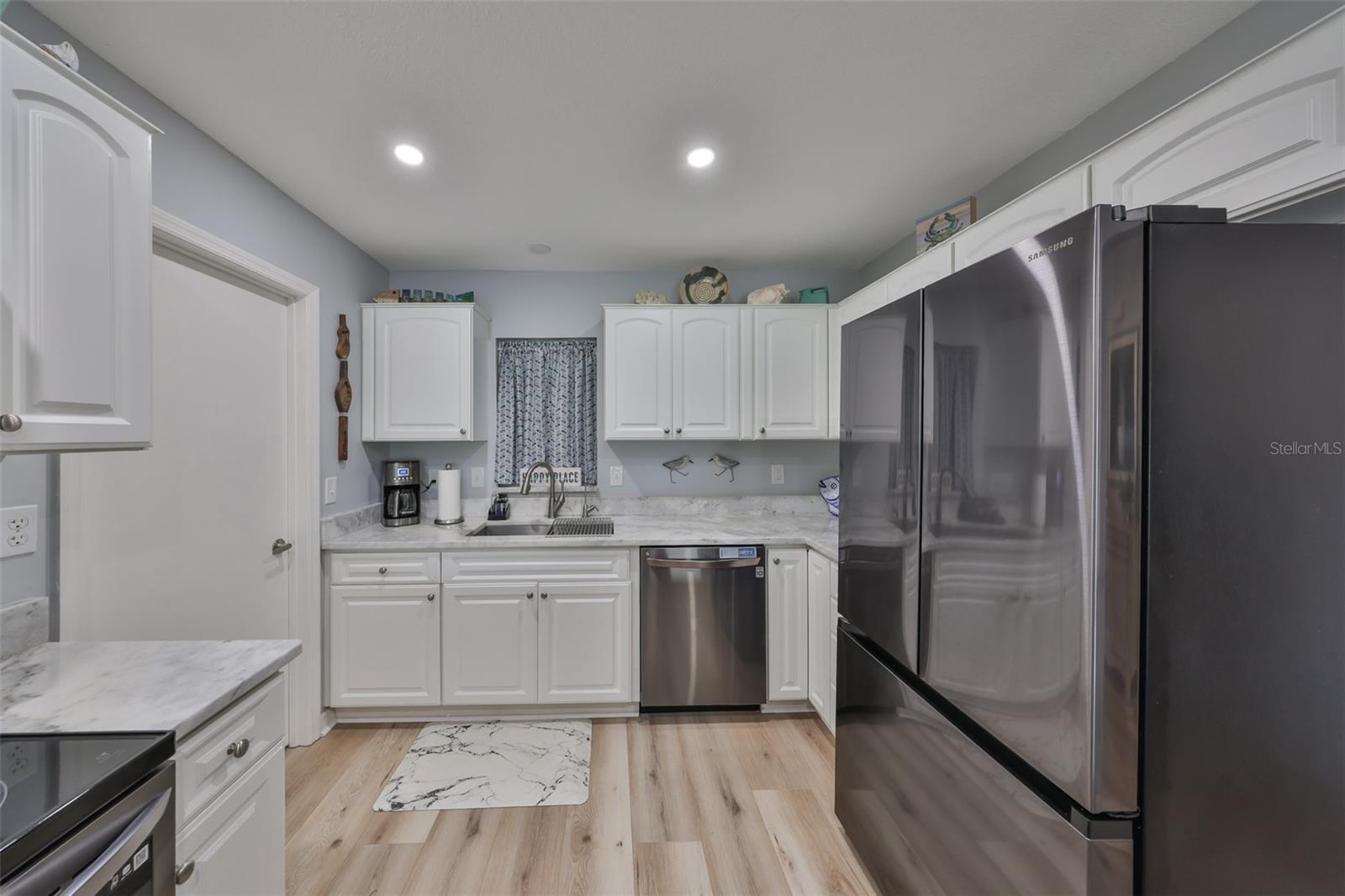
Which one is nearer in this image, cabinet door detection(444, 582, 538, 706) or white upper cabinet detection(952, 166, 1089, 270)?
white upper cabinet detection(952, 166, 1089, 270)

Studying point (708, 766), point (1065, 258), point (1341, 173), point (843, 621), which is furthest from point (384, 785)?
point (1341, 173)

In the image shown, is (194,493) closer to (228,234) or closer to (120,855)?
(228,234)

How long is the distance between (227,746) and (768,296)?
110 inches

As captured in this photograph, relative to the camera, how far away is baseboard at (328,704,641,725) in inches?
96.1

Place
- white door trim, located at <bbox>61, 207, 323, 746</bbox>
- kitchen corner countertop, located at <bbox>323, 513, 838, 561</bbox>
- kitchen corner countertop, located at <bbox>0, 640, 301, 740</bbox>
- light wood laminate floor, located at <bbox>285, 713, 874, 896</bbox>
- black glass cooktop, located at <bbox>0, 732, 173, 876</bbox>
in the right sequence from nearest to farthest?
black glass cooktop, located at <bbox>0, 732, 173, 876</bbox>, kitchen corner countertop, located at <bbox>0, 640, 301, 740</bbox>, light wood laminate floor, located at <bbox>285, 713, 874, 896</bbox>, white door trim, located at <bbox>61, 207, 323, 746</bbox>, kitchen corner countertop, located at <bbox>323, 513, 838, 561</bbox>

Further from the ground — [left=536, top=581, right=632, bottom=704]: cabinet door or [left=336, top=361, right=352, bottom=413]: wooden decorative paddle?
[left=336, top=361, right=352, bottom=413]: wooden decorative paddle

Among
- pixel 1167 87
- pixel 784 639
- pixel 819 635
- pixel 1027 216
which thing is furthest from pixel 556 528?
pixel 1167 87

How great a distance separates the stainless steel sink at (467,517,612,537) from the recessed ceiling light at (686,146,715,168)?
1741mm

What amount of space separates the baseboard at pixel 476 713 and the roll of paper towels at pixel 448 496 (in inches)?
36.3

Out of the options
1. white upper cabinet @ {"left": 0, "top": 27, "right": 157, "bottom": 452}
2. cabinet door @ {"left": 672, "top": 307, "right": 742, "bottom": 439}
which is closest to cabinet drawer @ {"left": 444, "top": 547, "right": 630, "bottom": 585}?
cabinet door @ {"left": 672, "top": 307, "right": 742, "bottom": 439}

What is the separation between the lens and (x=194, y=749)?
95cm

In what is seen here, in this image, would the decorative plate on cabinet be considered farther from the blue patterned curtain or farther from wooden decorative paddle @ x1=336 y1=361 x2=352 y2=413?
wooden decorative paddle @ x1=336 y1=361 x2=352 y2=413

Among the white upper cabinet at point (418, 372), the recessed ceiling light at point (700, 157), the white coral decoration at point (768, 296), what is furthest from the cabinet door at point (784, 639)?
the white upper cabinet at point (418, 372)

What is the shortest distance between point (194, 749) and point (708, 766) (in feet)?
5.73
